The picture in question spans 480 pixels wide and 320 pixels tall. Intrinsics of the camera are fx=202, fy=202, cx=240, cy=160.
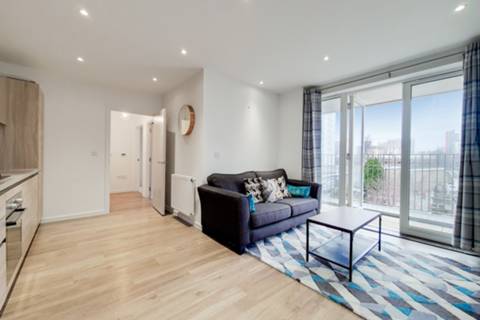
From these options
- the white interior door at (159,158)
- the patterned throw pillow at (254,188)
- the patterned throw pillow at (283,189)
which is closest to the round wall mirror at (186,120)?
the white interior door at (159,158)

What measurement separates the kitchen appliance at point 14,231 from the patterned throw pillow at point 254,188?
247 cm

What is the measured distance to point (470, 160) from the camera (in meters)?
2.38

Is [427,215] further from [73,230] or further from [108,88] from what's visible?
[108,88]

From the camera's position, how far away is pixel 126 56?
2789mm

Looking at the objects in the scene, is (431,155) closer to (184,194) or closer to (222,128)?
(222,128)

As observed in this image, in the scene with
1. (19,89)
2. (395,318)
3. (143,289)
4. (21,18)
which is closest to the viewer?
(395,318)

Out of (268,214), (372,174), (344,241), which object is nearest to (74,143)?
(268,214)

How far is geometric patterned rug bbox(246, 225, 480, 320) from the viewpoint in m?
1.57

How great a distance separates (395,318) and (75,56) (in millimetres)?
4502

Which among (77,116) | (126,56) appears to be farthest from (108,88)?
(126,56)

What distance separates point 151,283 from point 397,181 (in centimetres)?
434

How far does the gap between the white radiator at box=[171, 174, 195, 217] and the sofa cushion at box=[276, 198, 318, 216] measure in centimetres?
138

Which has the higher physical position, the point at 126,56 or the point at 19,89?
the point at 126,56

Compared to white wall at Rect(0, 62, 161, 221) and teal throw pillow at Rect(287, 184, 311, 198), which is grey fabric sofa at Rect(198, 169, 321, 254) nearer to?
teal throw pillow at Rect(287, 184, 311, 198)
